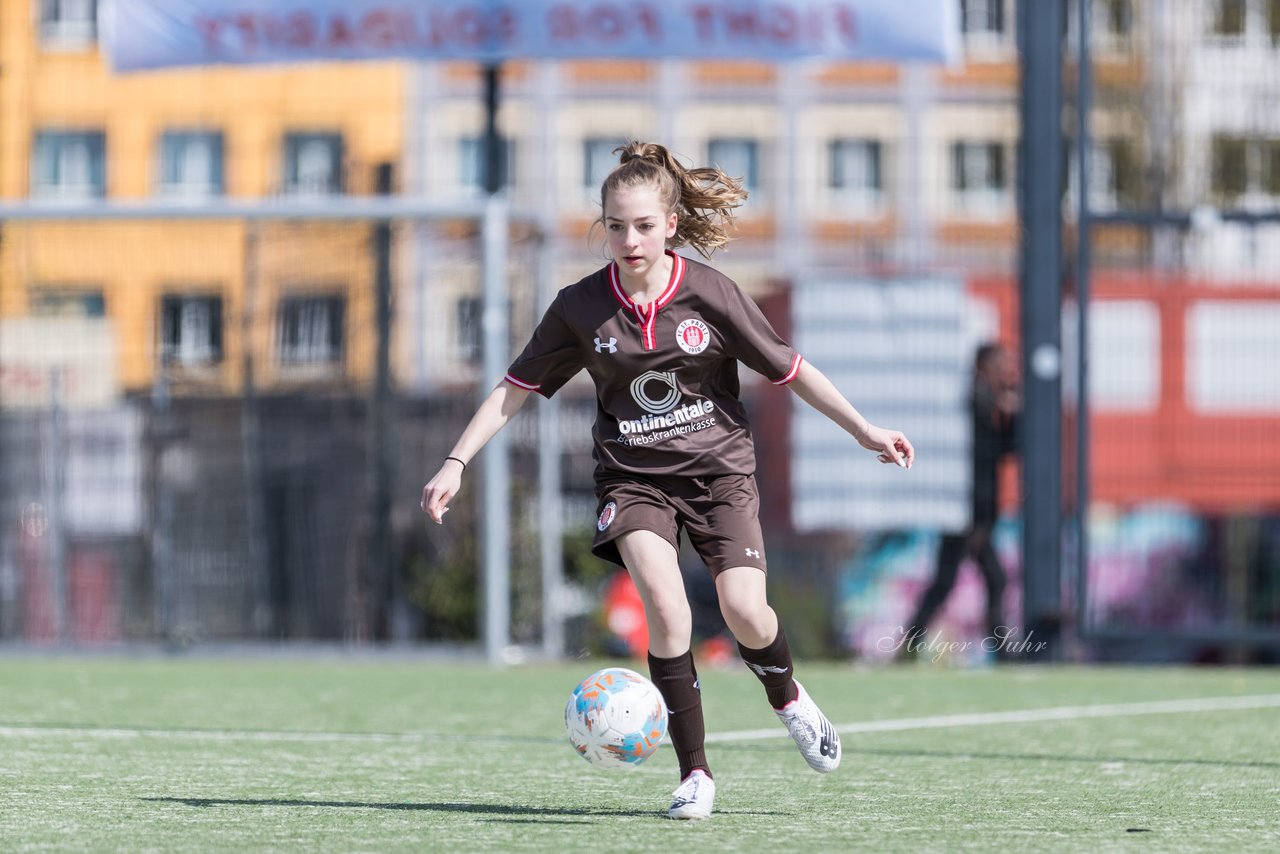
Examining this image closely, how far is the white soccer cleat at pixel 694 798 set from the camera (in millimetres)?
5066

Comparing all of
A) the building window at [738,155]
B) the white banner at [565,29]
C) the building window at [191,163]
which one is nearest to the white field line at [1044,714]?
the white banner at [565,29]

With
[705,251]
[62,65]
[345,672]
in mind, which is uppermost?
[62,65]

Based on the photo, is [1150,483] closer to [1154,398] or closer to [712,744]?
[1154,398]

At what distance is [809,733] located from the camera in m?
5.46

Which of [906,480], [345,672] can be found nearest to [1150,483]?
[906,480]

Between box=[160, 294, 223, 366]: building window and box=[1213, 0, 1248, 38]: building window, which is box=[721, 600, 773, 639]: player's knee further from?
box=[1213, 0, 1248, 38]: building window

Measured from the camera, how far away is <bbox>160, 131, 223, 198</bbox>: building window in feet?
65.3

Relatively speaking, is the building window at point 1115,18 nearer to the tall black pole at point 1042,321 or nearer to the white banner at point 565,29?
the tall black pole at point 1042,321

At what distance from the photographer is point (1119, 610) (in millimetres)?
11406

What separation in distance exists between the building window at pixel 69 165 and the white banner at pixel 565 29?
409 cm

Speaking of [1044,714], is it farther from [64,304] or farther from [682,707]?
[64,304]

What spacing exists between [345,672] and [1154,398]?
447 cm

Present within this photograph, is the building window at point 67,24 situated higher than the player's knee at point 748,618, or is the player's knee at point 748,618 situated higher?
the building window at point 67,24

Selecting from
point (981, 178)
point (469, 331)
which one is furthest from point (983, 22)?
point (469, 331)
